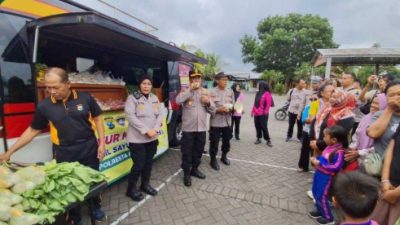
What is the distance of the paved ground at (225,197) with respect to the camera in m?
3.26

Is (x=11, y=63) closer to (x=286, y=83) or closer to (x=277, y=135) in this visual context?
(x=277, y=135)

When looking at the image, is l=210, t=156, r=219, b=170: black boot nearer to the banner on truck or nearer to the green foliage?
the banner on truck

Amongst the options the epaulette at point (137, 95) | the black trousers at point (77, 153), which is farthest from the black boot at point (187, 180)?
the black trousers at point (77, 153)

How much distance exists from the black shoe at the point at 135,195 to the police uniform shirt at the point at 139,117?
31.1 inches

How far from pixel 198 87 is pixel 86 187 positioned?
2563 millimetres

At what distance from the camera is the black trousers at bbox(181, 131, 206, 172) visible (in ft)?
13.6

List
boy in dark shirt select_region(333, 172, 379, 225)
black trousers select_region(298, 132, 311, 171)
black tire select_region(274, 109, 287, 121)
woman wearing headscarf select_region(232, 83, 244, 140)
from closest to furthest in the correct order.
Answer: boy in dark shirt select_region(333, 172, 379, 225)
black trousers select_region(298, 132, 311, 171)
woman wearing headscarf select_region(232, 83, 244, 140)
black tire select_region(274, 109, 287, 121)

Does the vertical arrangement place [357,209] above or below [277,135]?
above

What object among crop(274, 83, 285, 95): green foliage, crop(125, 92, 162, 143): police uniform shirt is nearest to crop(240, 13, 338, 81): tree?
crop(274, 83, 285, 95): green foliage

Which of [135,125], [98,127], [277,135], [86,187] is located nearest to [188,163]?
[135,125]

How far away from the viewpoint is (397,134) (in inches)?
85.7

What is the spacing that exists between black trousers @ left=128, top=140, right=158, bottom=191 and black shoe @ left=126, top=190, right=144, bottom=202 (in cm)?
6

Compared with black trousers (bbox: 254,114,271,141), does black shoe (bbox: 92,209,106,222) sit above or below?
below

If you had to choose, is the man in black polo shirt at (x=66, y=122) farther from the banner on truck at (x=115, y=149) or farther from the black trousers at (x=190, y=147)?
the black trousers at (x=190, y=147)
